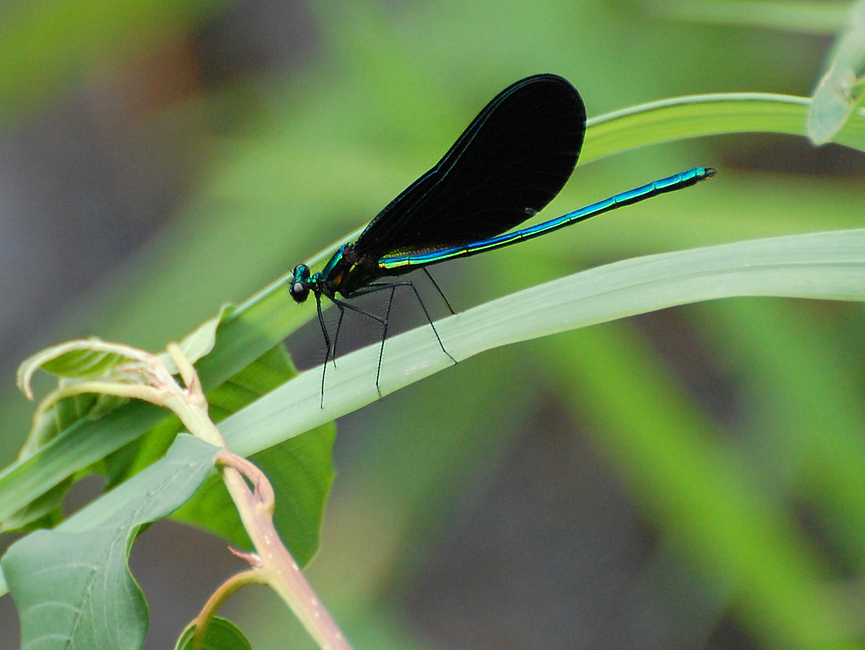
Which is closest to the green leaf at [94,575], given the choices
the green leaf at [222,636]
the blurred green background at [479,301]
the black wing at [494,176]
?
the green leaf at [222,636]

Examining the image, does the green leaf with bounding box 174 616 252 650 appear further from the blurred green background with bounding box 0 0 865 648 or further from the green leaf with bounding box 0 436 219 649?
the blurred green background with bounding box 0 0 865 648

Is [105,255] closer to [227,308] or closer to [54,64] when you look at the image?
[54,64]

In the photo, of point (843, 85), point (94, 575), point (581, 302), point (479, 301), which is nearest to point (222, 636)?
point (94, 575)

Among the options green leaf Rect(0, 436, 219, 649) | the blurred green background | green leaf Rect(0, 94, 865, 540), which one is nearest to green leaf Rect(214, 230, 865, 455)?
green leaf Rect(0, 94, 865, 540)

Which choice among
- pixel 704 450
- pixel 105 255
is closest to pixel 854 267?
pixel 704 450

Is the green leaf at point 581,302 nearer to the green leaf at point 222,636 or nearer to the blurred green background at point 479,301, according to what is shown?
the green leaf at point 222,636

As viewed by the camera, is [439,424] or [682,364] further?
[682,364]

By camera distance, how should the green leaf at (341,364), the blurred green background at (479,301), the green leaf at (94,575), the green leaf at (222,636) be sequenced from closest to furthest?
the green leaf at (94,575)
the green leaf at (222,636)
the green leaf at (341,364)
the blurred green background at (479,301)
